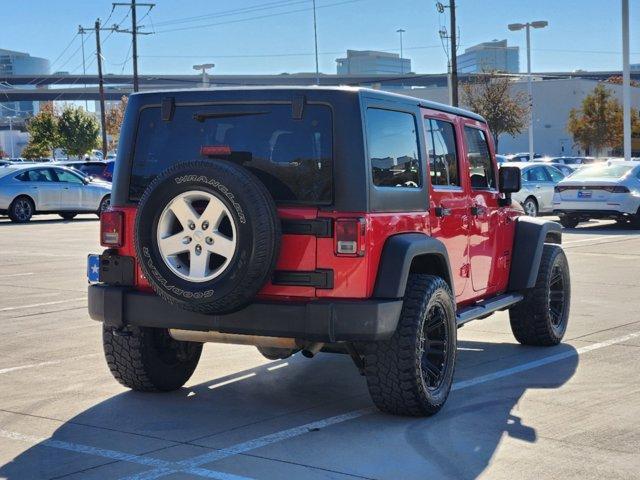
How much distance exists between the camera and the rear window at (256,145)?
235 inches

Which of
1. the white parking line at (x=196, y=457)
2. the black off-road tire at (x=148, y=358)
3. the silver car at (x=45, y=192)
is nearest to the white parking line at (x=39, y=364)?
the black off-road tire at (x=148, y=358)

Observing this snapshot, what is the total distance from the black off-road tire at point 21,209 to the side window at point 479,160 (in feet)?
68.8

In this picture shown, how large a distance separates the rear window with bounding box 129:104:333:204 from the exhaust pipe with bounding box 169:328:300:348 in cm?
81

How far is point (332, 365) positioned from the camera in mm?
7973

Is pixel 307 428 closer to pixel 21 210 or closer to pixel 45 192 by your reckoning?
pixel 21 210

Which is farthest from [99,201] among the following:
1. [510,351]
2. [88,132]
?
[88,132]

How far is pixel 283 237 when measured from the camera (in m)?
5.93

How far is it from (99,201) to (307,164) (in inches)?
924

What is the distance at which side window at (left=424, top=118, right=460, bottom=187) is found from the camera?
692cm

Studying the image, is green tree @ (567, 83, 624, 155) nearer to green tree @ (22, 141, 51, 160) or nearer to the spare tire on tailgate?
green tree @ (22, 141, 51, 160)

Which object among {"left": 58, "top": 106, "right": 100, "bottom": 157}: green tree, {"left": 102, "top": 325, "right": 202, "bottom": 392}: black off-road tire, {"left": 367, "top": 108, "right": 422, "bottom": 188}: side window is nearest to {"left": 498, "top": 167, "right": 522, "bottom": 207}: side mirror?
{"left": 367, "top": 108, "right": 422, "bottom": 188}: side window

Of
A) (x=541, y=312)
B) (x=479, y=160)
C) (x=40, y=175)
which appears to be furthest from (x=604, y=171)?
(x=479, y=160)

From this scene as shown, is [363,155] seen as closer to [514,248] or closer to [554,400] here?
[554,400]

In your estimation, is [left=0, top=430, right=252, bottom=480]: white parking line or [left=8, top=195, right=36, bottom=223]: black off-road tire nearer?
[left=0, top=430, right=252, bottom=480]: white parking line
